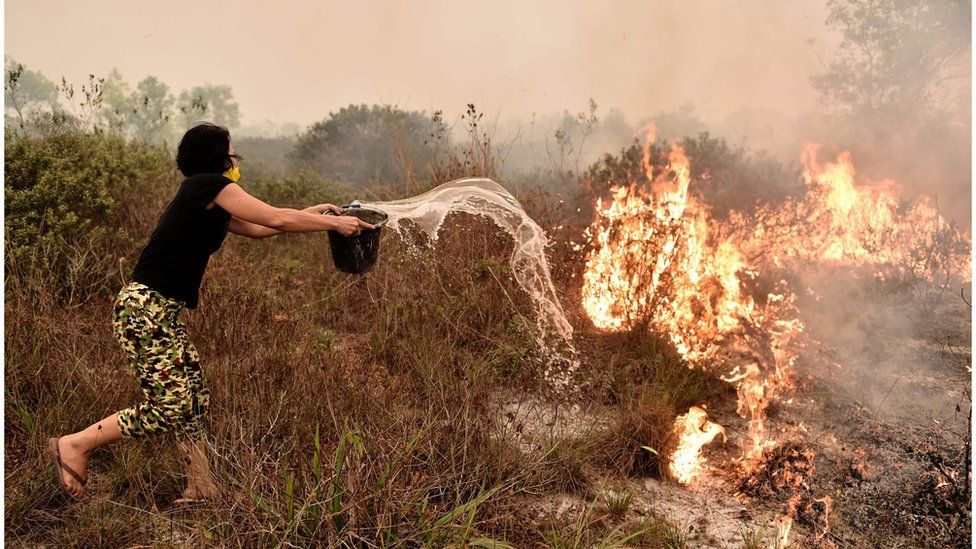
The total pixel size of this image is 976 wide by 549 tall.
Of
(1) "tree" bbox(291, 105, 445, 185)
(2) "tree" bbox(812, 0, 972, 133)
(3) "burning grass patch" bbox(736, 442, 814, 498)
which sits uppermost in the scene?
(2) "tree" bbox(812, 0, 972, 133)

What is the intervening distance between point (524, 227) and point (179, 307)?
288 centimetres

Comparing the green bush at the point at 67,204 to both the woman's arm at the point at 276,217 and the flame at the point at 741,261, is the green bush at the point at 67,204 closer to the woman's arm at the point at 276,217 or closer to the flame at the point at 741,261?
the woman's arm at the point at 276,217

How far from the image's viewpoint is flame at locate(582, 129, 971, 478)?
15.4ft

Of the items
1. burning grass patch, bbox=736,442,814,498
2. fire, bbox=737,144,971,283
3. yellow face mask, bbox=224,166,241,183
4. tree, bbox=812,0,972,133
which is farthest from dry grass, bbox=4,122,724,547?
tree, bbox=812,0,972,133

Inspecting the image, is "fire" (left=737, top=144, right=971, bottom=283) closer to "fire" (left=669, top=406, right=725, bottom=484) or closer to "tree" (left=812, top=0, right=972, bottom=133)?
"fire" (left=669, top=406, right=725, bottom=484)

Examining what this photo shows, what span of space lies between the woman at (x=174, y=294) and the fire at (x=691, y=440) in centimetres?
244

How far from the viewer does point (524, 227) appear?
4.94 metres

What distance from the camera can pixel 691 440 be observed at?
145 inches

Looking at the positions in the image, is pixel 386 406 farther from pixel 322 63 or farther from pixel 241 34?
pixel 241 34

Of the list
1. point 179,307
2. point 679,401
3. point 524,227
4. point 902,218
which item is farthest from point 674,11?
point 179,307

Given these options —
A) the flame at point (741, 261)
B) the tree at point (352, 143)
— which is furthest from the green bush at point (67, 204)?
the tree at point (352, 143)

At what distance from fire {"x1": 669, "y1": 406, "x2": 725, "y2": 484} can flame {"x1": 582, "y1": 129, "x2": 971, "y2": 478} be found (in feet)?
0.04

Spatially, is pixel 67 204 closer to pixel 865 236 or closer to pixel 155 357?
pixel 155 357

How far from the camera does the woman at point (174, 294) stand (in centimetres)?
254
